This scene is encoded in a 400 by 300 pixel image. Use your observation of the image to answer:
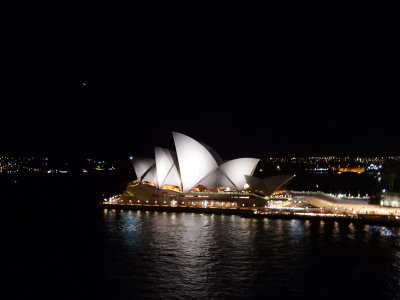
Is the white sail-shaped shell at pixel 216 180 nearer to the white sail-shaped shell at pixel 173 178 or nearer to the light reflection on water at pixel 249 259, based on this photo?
the white sail-shaped shell at pixel 173 178

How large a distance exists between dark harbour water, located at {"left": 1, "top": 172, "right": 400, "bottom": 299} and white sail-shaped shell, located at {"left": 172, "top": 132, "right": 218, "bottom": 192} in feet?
25.2

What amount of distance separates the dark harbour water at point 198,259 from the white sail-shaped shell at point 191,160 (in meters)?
7.67


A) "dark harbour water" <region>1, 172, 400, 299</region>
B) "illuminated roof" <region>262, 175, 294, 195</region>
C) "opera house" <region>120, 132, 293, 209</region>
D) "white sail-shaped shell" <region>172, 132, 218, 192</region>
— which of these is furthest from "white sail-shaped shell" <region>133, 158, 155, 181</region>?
"illuminated roof" <region>262, 175, 294, 195</region>

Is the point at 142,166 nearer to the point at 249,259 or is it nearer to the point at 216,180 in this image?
the point at 216,180

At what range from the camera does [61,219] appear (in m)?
43.0

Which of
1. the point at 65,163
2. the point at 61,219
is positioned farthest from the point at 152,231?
the point at 65,163

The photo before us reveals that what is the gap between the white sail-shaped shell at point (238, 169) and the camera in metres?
47.7

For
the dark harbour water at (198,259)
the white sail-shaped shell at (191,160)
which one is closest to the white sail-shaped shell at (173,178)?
the white sail-shaped shell at (191,160)

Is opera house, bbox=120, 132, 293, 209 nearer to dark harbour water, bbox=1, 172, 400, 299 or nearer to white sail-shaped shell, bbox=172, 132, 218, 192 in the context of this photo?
white sail-shaped shell, bbox=172, 132, 218, 192

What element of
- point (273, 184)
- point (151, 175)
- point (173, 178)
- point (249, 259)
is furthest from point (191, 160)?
point (249, 259)

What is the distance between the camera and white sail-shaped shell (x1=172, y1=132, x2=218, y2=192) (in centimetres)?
4700

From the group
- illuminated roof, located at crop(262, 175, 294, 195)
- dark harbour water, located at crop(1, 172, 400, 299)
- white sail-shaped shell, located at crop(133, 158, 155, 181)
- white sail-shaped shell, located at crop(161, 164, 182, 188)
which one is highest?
white sail-shaped shell, located at crop(133, 158, 155, 181)

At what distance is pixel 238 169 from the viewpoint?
157 feet

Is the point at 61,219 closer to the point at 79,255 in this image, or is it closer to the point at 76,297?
the point at 79,255
